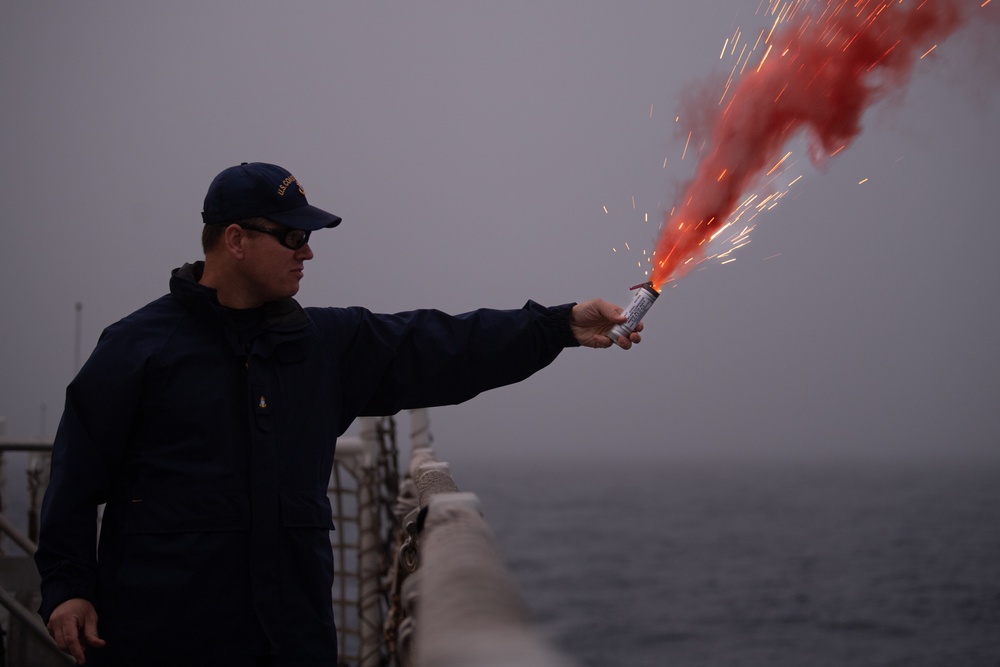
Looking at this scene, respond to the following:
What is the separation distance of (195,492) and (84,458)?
0.35m

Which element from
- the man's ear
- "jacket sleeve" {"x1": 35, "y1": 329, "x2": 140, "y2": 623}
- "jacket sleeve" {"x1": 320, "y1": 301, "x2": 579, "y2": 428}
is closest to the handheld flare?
"jacket sleeve" {"x1": 320, "y1": 301, "x2": 579, "y2": 428}

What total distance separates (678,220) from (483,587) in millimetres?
2823

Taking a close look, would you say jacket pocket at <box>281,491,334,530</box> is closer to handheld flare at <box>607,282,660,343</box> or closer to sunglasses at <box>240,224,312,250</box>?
sunglasses at <box>240,224,312,250</box>

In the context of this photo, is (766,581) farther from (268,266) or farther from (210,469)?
(210,469)

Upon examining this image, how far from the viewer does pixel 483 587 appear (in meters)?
1.25

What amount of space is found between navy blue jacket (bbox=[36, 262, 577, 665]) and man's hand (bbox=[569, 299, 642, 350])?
99 centimetres

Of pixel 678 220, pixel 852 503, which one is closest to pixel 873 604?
pixel 678 220

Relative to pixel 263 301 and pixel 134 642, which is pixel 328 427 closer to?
pixel 263 301

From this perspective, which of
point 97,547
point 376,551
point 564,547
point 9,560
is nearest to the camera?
point 97,547

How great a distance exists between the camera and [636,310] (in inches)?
129

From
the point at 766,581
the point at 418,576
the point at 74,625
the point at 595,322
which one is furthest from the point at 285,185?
the point at 766,581

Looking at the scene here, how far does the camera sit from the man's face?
9.55 ft

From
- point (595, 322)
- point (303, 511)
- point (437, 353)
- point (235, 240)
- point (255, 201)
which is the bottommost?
point (303, 511)

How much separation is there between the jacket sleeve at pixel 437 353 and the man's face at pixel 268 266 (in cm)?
26
